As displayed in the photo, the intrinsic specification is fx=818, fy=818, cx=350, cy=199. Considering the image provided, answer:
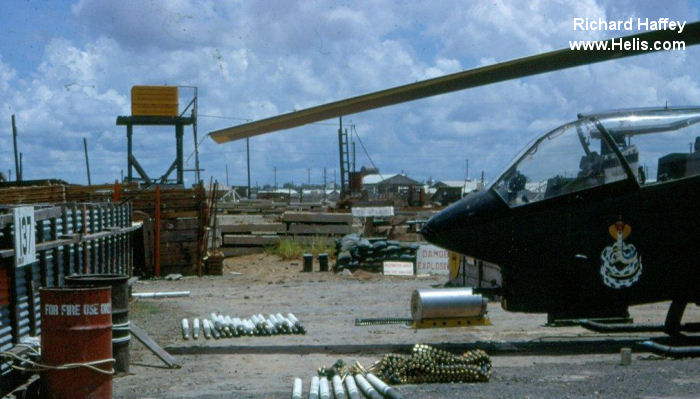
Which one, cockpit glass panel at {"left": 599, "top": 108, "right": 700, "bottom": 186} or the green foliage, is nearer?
cockpit glass panel at {"left": 599, "top": 108, "right": 700, "bottom": 186}

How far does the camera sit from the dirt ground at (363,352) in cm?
756

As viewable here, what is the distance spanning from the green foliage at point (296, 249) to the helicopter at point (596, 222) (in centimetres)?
1555

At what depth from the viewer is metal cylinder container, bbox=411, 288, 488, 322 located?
1080 cm

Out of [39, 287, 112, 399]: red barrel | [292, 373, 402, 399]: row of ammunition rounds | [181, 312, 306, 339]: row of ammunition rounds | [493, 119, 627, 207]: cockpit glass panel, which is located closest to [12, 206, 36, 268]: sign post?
[39, 287, 112, 399]: red barrel

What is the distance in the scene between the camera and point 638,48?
7.94m

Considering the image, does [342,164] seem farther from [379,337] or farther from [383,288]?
[379,337]

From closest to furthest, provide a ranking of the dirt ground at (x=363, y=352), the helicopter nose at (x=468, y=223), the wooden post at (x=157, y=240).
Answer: the dirt ground at (x=363, y=352) < the helicopter nose at (x=468, y=223) < the wooden post at (x=157, y=240)

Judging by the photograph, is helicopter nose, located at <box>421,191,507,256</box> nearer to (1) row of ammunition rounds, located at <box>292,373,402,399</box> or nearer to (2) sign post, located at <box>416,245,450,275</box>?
(1) row of ammunition rounds, located at <box>292,373,402,399</box>

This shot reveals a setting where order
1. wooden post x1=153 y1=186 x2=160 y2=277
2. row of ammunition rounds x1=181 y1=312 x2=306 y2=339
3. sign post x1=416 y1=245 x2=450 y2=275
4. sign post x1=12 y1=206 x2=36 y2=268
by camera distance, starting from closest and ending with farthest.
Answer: sign post x1=12 y1=206 x2=36 y2=268
row of ammunition rounds x1=181 y1=312 x2=306 y2=339
wooden post x1=153 y1=186 x2=160 y2=277
sign post x1=416 y1=245 x2=450 y2=275

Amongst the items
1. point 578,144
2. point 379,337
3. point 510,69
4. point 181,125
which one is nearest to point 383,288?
point 379,337

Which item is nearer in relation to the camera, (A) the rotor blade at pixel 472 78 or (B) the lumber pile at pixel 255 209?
(A) the rotor blade at pixel 472 78

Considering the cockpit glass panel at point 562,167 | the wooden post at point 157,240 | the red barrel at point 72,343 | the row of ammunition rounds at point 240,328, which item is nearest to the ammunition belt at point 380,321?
the row of ammunition rounds at point 240,328

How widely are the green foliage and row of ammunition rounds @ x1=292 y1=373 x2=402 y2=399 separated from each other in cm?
1723

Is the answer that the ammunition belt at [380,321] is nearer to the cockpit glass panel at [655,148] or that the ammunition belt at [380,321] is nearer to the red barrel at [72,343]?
the cockpit glass panel at [655,148]
